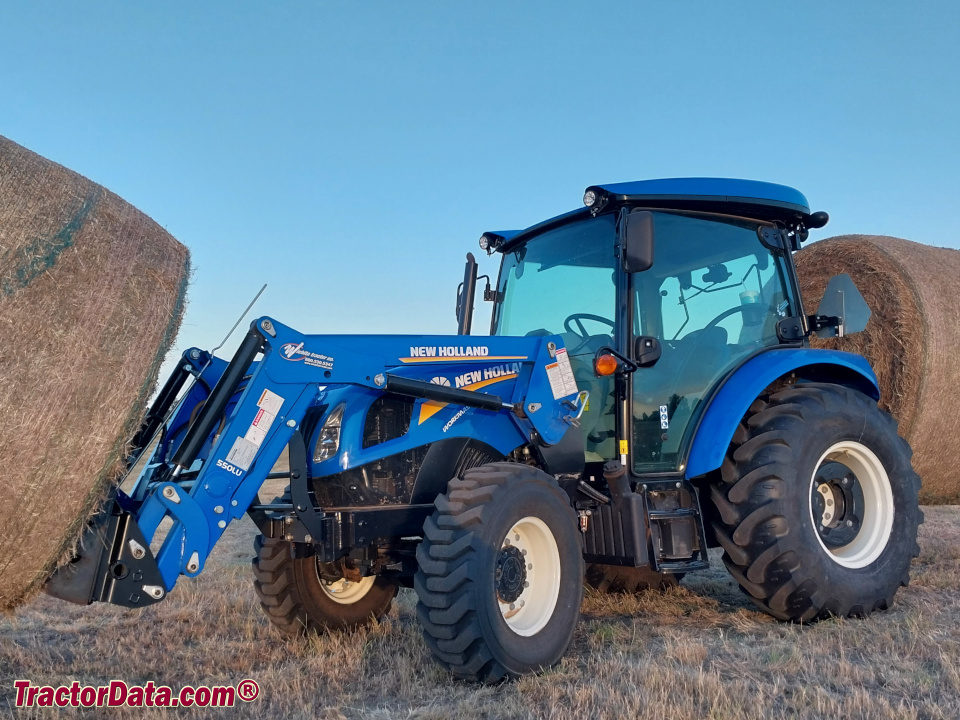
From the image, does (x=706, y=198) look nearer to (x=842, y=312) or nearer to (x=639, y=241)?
(x=639, y=241)

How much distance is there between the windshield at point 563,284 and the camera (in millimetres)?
4793

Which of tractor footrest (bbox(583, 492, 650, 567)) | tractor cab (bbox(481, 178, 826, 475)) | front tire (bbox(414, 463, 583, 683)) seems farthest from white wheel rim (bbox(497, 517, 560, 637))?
tractor cab (bbox(481, 178, 826, 475))

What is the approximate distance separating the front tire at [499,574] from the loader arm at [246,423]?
49cm

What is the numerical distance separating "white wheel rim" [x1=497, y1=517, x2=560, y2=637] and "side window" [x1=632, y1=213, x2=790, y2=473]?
0.85 m

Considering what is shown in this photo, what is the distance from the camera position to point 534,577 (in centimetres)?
394

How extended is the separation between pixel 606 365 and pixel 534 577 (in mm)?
1165

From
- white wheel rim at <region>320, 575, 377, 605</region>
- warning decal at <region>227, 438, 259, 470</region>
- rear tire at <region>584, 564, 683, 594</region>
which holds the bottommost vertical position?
rear tire at <region>584, 564, 683, 594</region>

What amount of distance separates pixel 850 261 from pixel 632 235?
10.4 feet

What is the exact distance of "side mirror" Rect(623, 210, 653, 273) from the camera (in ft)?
13.8

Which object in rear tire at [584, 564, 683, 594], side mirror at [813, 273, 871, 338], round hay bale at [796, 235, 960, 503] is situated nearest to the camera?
side mirror at [813, 273, 871, 338]

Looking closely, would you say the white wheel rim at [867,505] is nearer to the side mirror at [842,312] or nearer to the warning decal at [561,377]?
the side mirror at [842,312]

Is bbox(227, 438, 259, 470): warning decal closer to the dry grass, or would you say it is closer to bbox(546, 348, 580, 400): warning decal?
the dry grass

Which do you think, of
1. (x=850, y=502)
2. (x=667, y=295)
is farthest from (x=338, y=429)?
(x=850, y=502)

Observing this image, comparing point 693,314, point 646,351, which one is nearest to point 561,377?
point 646,351
